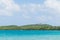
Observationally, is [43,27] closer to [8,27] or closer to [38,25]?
[38,25]

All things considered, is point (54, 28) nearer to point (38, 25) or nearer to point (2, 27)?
point (38, 25)

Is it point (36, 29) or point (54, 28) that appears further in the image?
point (36, 29)

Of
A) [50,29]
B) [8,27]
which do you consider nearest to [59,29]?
[50,29]

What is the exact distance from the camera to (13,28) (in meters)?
95.9

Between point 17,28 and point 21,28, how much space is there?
4027 millimetres

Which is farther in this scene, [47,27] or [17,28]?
[17,28]

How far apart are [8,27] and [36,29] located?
12818 millimetres

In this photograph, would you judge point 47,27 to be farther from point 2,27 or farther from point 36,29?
point 2,27

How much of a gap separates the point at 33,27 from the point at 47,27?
7492 millimetres

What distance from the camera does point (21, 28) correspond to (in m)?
93.8

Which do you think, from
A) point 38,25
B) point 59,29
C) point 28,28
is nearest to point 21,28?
point 28,28

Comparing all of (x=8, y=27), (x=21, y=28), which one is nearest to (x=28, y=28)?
(x=21, y=28)

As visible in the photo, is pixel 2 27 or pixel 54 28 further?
pixel 2 27

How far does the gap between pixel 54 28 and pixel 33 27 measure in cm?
928
